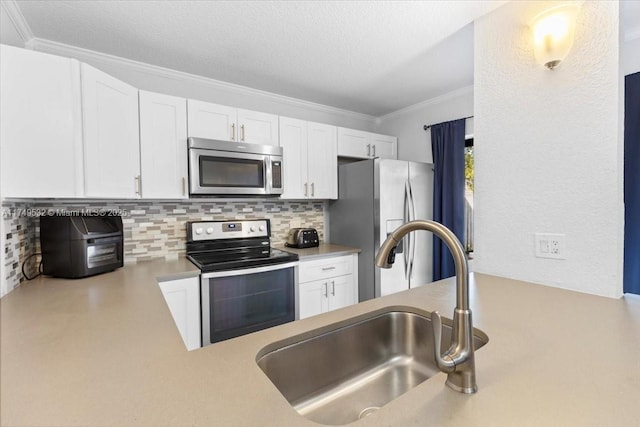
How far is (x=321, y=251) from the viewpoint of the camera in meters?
2.61

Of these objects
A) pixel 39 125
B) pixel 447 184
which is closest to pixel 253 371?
pixel 39 125

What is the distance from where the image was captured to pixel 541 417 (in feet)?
1.71

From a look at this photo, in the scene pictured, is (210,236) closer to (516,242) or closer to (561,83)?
(516,242)

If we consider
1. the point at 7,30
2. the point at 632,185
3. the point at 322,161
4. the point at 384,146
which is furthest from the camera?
the point at 384,146

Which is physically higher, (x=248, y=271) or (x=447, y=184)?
(x=447, y=184)

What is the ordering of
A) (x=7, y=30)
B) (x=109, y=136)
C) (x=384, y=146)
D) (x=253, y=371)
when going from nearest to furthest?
(x=253, y=371) < (x=7, y=30) < (x=109, y=136) < (x=384, y=146)

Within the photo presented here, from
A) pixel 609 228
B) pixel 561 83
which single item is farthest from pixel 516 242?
pixel 561 83

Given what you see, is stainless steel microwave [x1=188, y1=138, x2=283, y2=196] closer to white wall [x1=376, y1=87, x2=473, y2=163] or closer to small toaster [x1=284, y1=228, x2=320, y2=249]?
small toaster [x1=284, y1=228, x2=320, y2=249]

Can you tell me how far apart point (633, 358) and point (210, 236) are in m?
2.42

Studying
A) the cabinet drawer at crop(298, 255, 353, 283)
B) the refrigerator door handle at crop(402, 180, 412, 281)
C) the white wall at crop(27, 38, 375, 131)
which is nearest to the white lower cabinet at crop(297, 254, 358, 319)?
the cabinet drawer at crop(298, 255, 353, 283)

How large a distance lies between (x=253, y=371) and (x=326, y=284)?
1.89 metres

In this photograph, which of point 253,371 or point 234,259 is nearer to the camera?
point 253,371

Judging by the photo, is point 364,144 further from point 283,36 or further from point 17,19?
point 17,19

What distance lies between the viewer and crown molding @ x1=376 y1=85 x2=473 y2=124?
9.16ft
